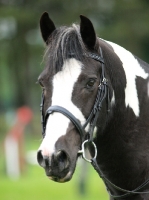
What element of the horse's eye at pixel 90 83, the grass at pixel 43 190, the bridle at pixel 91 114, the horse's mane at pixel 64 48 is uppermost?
the horse's mane at pixel 64 48

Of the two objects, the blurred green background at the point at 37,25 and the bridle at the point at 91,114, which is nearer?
the bridle at the point at 91,114

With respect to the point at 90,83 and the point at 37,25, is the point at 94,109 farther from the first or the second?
the point at 37,25

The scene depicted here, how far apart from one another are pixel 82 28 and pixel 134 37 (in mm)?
25855

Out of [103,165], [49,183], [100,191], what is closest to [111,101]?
[103,165]

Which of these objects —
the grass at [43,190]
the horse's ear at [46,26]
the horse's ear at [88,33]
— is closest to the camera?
the horse's ear at [88,33]

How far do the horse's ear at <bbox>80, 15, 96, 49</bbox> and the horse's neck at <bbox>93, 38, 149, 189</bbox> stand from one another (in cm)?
19

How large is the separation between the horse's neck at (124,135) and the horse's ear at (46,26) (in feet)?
1.51

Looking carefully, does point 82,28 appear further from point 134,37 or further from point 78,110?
point 134,37

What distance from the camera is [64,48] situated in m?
4.61

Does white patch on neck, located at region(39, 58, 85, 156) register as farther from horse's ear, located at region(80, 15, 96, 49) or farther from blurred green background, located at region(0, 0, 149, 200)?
blurred green background, located at region(0, 0, 149, 200)

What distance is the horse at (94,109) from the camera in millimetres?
4366

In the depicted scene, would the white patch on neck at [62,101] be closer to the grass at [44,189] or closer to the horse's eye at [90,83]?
the horse's eye at [90,83]

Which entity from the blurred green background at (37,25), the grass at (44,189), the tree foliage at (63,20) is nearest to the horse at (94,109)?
the grass at (44,189)

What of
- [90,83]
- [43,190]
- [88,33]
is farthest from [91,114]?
[43,190]
